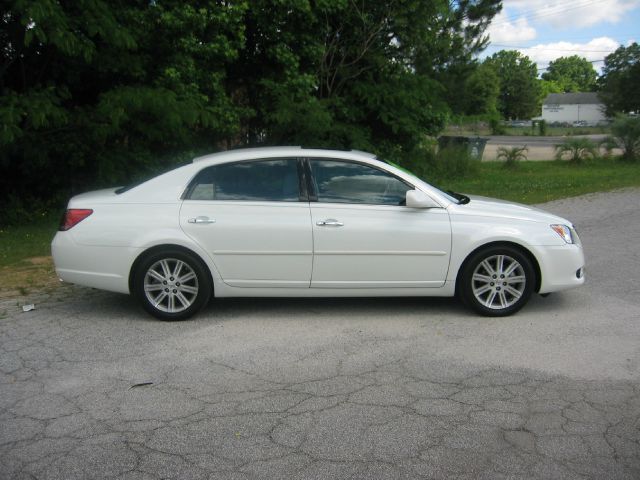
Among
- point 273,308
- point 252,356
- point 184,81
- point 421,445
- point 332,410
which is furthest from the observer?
point 184,81

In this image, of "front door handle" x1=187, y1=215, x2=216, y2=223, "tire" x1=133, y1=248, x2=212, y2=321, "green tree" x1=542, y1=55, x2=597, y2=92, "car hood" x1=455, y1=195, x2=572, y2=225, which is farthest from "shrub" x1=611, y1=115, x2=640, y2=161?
"green tree" x1=542, y1=55, x2=597, y2=92

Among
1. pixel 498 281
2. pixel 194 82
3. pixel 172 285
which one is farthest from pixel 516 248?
pixel 194 82

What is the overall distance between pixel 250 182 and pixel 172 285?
118 centimetres

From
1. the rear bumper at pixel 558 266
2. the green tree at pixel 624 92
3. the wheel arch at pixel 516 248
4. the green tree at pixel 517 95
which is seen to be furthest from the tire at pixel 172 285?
the green tree at pixel 517 95

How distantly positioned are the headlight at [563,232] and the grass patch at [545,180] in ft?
26.4

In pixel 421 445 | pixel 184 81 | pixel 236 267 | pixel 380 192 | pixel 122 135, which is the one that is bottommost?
pixel 421 445

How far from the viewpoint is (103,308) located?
6.79m

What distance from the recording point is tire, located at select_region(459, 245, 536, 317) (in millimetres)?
6223

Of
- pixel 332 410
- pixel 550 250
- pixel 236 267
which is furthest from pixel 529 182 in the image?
pixel 332 410

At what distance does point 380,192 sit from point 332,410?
8.43 feet

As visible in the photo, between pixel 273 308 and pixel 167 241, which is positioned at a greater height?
pixel 167 241

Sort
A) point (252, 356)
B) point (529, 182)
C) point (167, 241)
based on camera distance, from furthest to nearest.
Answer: point (529, 182) < point (167, 241) < point (252, 356)

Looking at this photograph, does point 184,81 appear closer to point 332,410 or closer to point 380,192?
point 380,192

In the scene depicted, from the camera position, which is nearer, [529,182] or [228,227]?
[228,227]
